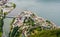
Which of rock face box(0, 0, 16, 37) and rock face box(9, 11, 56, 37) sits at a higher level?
rock face box(0, 0, 16, 37)

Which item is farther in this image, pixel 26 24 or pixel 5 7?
pixel 5 7

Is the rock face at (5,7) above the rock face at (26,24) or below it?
above

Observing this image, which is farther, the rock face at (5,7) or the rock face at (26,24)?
the rock face at (5,7)

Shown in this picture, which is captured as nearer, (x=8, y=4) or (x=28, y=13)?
(x=28, y=13)

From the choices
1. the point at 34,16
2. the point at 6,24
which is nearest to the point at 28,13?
the point at 34,16

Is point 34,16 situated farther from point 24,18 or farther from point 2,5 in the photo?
point 2,5

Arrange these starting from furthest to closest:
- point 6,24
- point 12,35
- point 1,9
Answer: point 1,9 < point 6,24 < point 12,35

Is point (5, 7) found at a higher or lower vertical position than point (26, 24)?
higher

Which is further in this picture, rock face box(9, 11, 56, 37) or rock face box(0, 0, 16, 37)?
rock face box(0, 0, 16, 37)
